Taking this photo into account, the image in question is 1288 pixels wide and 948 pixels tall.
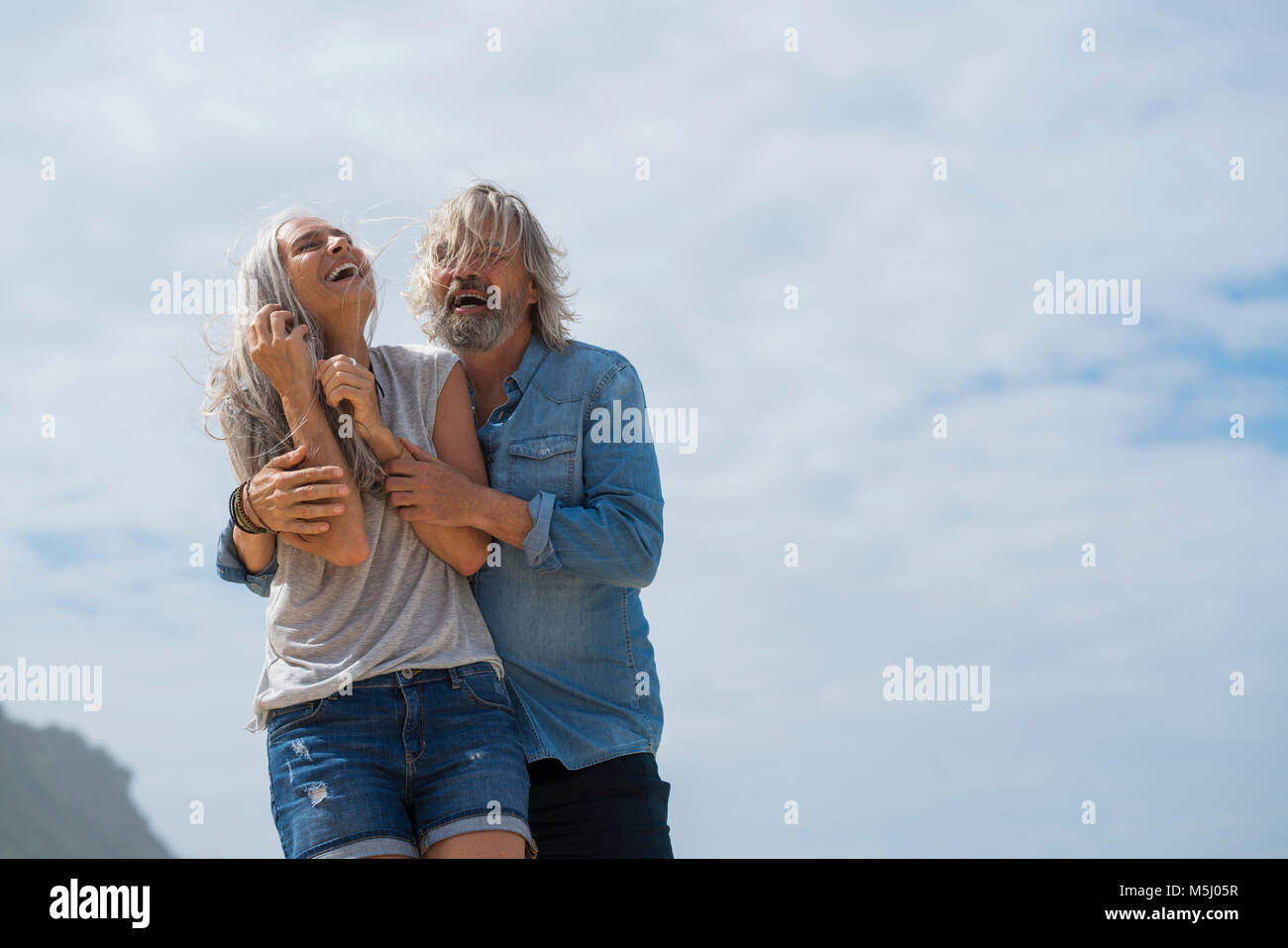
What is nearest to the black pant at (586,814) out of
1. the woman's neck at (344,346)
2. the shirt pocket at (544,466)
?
the shirt pocket at (544,466)

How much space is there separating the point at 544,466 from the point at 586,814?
1474 millimetres

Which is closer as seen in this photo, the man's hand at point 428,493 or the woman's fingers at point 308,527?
the woman's fingers at point 308,527

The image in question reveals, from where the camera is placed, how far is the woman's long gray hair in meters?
4.62

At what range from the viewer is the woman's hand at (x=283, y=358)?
4504mm

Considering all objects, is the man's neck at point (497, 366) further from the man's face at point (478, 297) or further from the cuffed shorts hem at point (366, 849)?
the cuffed shorts hem at point (366, 849)

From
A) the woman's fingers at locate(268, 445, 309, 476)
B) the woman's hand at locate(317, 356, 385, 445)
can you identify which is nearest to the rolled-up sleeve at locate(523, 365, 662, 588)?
the woman's hand at locate(317, 356, 385, 445)

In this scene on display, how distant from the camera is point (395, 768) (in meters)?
4.21

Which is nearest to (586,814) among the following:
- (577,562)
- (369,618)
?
(577,562)

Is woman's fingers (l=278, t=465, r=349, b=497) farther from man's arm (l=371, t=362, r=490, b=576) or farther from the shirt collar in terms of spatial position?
the shirt collar

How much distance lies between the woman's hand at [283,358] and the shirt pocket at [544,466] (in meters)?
1.12

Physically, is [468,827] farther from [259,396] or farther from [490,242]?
[490,242]
